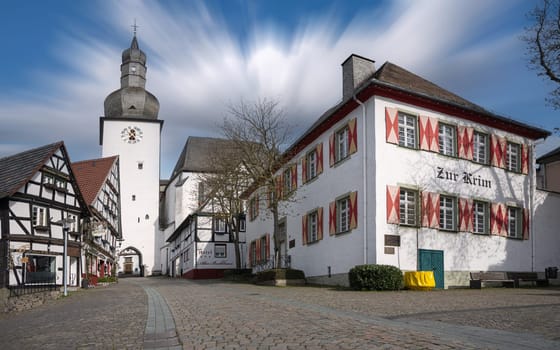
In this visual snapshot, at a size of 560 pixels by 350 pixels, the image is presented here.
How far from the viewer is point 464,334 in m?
7.95

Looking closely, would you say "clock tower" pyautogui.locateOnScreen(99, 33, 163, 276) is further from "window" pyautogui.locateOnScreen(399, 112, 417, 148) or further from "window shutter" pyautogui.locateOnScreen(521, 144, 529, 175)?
"window" pyautogui.locateOnScreen(399, 112, 417, 148)

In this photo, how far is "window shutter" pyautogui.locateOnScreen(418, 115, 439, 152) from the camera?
76.4 feet

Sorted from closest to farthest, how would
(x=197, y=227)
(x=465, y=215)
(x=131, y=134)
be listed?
(x=465, y=215)
(x=197, y=227)
(x=131, y=134)

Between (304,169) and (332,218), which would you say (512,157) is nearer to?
(332,218)

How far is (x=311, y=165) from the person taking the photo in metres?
29.0

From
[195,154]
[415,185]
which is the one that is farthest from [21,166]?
[195,154]

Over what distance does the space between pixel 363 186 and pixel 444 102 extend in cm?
480

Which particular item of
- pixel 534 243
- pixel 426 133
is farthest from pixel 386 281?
pixel 534 243

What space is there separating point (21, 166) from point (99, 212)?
10.1 metres

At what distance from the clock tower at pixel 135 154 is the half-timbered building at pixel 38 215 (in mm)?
36581

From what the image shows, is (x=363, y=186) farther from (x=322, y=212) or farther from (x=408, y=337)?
(x=408, y=337)

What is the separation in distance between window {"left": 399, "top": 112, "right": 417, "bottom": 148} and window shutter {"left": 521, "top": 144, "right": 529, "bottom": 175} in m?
6.92

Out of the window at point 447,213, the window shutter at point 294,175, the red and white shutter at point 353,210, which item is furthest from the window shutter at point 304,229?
the window at point 447,213

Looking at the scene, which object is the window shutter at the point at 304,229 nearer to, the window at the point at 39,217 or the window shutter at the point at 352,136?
the window shutter at the point at 352,136
